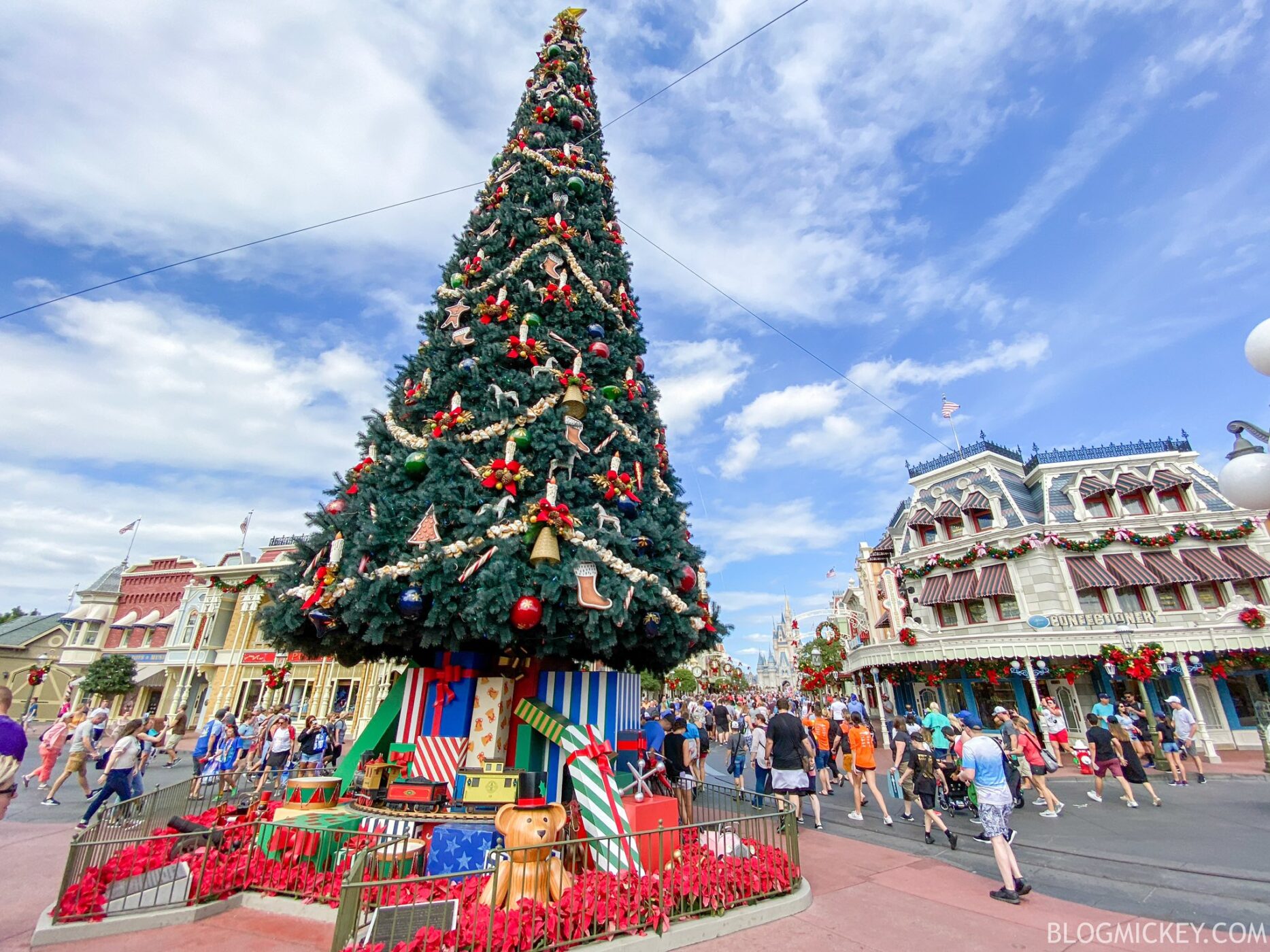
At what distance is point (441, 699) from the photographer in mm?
7383

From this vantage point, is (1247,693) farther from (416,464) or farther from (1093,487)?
(416,464)

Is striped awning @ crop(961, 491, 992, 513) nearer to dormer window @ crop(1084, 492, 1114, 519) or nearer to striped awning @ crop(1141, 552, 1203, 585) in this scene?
dormer window @ crop(1084, 492, 1114, 519)

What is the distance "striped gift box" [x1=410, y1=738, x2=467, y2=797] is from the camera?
7.12 metres

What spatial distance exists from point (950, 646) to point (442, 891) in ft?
75.8

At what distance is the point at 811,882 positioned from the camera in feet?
20.8

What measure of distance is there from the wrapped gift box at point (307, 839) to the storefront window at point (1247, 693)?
97.3 feet

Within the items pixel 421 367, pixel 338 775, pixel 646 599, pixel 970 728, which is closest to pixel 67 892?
pixel 338 775

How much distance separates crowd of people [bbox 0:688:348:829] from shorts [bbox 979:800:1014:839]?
33.2 ft

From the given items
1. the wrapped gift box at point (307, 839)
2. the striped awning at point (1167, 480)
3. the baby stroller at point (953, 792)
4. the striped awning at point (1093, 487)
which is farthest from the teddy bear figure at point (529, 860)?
the striped awning at point (1167, 480)

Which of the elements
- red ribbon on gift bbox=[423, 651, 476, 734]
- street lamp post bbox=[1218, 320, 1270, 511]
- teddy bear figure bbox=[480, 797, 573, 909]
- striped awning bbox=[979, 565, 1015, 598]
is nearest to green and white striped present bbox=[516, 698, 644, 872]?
teddy bear figure bbox=[480, 797, 573, 909]

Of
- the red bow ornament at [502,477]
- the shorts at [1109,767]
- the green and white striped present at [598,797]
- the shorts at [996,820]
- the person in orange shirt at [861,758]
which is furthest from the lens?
the shorts at [1109,767]

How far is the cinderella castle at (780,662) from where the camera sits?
123250 mm

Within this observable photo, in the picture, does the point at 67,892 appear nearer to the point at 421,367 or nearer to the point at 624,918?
the point at 624,918

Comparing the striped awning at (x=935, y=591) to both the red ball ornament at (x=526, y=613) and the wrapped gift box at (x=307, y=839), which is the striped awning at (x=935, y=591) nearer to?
the red ball ornament at (x=526, y=613)
